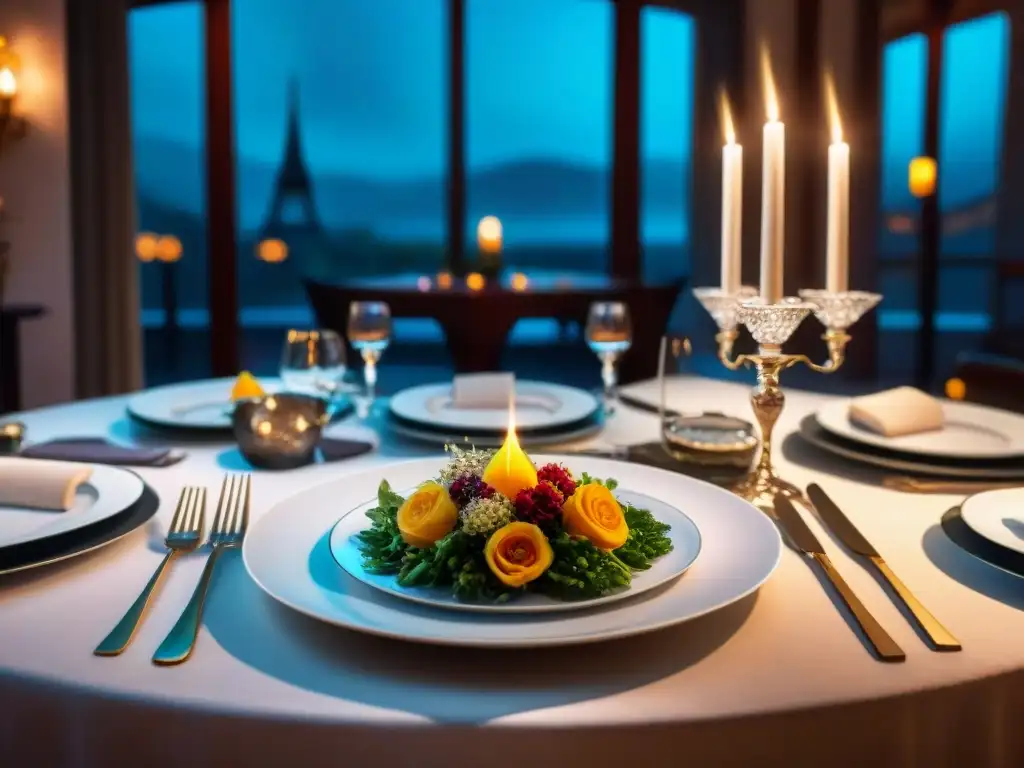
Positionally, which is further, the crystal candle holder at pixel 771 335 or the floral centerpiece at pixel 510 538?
the crystal candle holder at pixel 771 335

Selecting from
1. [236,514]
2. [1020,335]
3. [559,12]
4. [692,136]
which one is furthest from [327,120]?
[236,514]

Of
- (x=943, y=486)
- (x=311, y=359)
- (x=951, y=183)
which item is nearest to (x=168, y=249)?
(x=311, y=359)

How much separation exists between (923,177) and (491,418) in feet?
17.2

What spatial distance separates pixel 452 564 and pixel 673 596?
0.15 meters

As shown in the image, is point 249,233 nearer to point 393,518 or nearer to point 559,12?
point 559,12

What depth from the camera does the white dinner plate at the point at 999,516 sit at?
73 cm

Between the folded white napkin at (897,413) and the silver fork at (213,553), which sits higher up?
the folded white napkin at (897,413)

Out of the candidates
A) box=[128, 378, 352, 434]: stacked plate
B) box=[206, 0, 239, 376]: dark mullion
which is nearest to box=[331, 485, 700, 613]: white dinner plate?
box=[128, 378, 352, 434]: stacked plate

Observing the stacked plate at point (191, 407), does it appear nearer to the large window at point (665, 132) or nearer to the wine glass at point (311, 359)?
the wine glass at point (311, 359)

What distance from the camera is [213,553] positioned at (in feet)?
2.39

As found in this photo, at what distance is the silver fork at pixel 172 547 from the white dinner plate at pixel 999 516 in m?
0.63

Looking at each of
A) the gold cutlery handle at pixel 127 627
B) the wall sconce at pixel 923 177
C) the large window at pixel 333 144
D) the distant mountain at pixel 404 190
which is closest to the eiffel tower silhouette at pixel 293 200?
the large window at pixel 333 144

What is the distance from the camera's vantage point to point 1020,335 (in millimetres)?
3525

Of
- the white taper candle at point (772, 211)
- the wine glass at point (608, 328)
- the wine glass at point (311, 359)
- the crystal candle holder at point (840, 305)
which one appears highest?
the white taper candle at point (772, 211)
